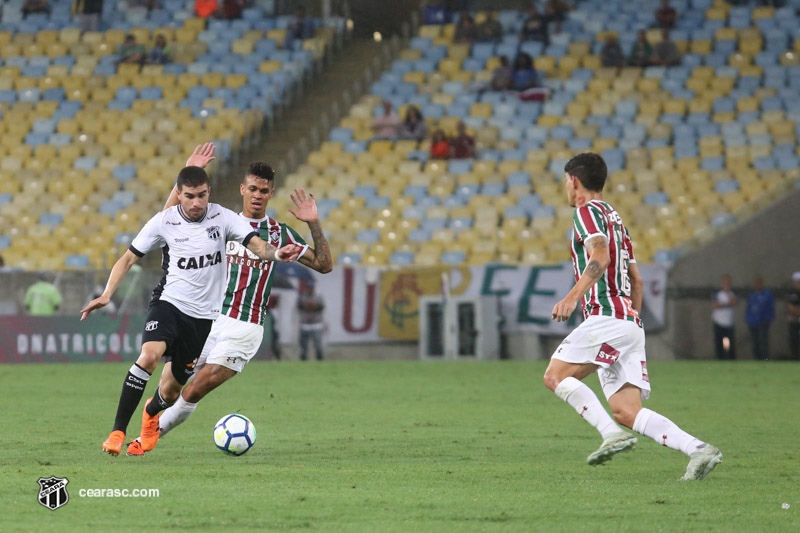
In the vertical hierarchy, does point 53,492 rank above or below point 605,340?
below

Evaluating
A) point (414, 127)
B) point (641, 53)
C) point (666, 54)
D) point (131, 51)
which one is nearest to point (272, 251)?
point (414, 127)

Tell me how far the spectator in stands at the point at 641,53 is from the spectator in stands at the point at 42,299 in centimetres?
1346

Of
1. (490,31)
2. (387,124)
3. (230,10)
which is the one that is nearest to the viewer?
(387,124)

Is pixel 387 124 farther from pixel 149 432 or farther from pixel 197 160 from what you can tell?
pixel 149 432

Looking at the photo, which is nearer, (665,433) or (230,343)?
(665,433)

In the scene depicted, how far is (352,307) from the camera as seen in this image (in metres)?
22.1

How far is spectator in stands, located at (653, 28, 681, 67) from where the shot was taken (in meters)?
26.6

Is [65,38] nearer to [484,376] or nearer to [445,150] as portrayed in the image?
[445,150]

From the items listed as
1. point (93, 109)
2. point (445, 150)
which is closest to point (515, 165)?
point (445, 150)

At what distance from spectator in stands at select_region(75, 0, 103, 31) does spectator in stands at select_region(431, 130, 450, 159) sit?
33.6 ft

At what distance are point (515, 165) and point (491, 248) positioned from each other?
105 inches

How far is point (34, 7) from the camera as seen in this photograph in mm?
31188

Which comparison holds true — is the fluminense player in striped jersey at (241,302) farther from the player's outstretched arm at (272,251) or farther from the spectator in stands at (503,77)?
the spectator in stands at (503,77)

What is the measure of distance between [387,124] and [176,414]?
18.1 meters
